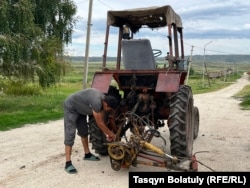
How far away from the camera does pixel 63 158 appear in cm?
762

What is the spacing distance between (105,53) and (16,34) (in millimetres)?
8938

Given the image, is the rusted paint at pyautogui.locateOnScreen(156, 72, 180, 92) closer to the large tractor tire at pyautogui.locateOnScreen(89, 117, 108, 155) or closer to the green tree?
the large tractor tire at pyautogui.locateOnScreen(89, 117, 108, 155)

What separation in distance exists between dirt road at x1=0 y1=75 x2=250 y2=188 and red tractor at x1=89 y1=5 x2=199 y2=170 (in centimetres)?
43

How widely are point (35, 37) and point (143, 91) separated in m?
10.6

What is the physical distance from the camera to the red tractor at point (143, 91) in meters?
6.53

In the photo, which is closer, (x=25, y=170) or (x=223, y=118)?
(x=25, y=170)

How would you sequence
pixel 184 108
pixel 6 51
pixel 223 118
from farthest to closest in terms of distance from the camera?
1. pixel 6 51
2. pixel 223 118
3. pixel 184 108

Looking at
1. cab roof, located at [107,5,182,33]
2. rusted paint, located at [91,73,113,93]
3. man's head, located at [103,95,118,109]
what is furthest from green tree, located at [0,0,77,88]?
man's head, located at [103,95,118,109]

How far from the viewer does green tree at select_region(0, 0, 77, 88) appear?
1557 cm

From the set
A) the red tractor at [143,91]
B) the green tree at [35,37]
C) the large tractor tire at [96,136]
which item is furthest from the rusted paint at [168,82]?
the green tree at [35,37]

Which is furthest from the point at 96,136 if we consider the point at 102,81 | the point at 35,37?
the point at 35,37

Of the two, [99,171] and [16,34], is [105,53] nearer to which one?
Result: [99,171]

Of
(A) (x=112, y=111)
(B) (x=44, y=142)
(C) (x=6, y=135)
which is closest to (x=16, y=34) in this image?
(C) (x=6, y=135)

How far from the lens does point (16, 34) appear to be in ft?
52.6
